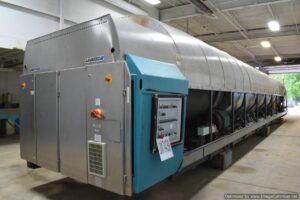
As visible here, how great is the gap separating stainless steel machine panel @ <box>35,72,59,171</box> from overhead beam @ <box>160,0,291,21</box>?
198 inches

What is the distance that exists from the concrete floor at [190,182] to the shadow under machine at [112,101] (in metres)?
0.40

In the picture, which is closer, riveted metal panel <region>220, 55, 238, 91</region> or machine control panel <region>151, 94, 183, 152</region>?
machine control panel <region>151, 94, 183, 152</region>

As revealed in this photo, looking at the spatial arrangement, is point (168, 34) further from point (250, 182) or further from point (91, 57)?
point (250, 182)

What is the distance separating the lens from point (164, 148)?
2.30 m

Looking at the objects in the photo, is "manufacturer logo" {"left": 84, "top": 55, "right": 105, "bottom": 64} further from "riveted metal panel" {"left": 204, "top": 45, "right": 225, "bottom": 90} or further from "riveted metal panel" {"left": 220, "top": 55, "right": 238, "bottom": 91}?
"riveted metal panel" {"left": 220, "top": 55, "right": 238, "bottom": 91}

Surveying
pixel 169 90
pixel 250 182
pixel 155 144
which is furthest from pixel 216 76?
pixel 155 144

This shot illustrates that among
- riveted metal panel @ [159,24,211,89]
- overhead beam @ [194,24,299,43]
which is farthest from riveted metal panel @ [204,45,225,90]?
overhead beam @ [194,24,299,43]

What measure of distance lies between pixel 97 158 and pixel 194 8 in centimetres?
565

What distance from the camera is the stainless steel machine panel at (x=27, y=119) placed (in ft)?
10.3

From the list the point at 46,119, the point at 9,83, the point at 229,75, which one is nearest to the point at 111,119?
the point at 46,119

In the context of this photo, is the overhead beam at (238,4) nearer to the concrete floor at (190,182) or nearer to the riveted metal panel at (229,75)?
the riveted metal panel at (229,75)

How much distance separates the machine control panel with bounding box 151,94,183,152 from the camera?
7.14 ft

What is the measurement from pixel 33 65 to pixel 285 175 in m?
3.99

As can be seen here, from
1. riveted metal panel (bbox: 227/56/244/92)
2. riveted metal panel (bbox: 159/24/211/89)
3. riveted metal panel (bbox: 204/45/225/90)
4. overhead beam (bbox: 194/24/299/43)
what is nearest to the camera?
riveted metal panel (bbox: 159/24/211/89)
